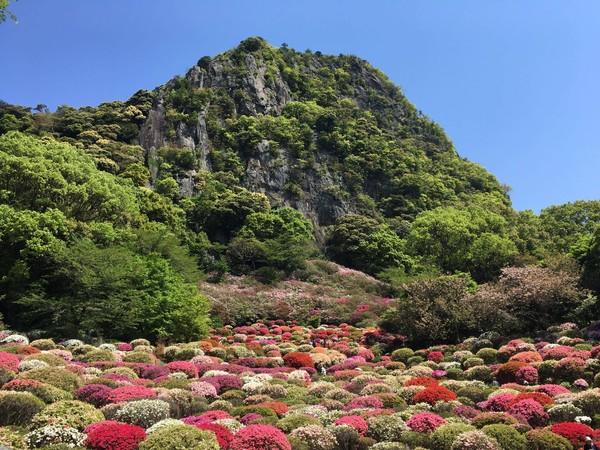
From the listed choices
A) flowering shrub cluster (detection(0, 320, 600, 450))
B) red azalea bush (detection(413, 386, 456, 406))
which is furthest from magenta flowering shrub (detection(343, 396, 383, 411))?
red azalea bush (detection(413, 386, 456, 406))

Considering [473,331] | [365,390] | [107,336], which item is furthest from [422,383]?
[107,336]

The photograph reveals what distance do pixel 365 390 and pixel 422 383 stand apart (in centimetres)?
197

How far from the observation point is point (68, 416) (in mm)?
9391

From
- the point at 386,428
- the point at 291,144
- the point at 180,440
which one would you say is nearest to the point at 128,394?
the point at 180,440

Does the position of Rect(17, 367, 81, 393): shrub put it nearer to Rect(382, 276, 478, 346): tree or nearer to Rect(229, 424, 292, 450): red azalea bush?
Rect(229, 424, 292, 450): red azalea bush

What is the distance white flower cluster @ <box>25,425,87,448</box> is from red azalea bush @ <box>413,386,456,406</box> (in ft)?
27.2

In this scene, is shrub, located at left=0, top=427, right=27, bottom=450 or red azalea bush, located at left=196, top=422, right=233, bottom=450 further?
red azalea bush, located at left=196, top=422, right=233, bottom=450

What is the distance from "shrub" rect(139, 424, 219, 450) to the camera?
7.85 m

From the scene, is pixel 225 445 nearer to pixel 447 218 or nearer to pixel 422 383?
pixel 422 383

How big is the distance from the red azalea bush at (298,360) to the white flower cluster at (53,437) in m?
13.2

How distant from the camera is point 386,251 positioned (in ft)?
186

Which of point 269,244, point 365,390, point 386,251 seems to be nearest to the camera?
point 365,390

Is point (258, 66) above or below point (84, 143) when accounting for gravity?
above

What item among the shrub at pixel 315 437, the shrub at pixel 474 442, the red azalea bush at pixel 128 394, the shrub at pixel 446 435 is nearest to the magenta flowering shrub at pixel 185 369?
the red azalea bush at pixel 128 394
